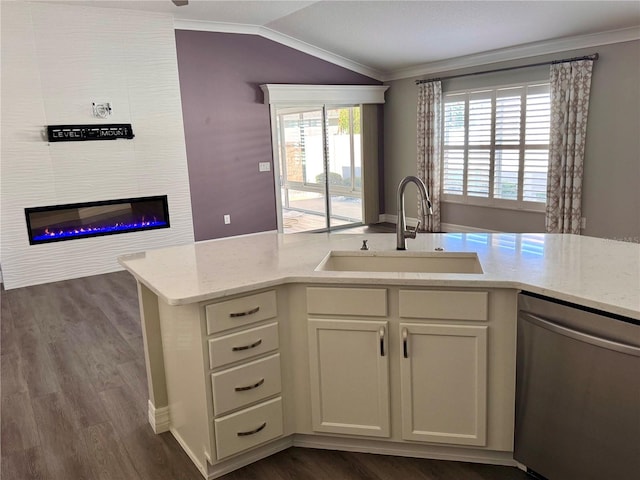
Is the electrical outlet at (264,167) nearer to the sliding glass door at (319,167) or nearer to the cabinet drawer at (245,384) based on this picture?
the sliding glass door at (319,167)

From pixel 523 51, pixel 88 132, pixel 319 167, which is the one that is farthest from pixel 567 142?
pixel 88 132

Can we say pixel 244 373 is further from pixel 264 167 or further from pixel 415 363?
pixel 264 167

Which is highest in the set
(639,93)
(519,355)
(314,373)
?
(639,93)

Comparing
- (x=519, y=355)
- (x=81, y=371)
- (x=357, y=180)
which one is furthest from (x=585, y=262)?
(x=357, y=180)

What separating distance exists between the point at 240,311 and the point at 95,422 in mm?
1272

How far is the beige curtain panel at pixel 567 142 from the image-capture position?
5.58m

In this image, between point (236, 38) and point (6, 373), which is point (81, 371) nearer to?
point (6, 373)

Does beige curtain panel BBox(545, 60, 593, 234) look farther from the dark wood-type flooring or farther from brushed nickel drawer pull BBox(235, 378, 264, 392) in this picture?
brushed nickel drawer pull BBox(235, 378, 264, 392)

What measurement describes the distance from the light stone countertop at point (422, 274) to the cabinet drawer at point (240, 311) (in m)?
0.06

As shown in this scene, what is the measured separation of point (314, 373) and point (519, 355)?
87cm

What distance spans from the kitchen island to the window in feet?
13.3

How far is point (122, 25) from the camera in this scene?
19.0 ft

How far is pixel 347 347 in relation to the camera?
7.41 ft

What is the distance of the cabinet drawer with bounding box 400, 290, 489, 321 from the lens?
81.4 inches
